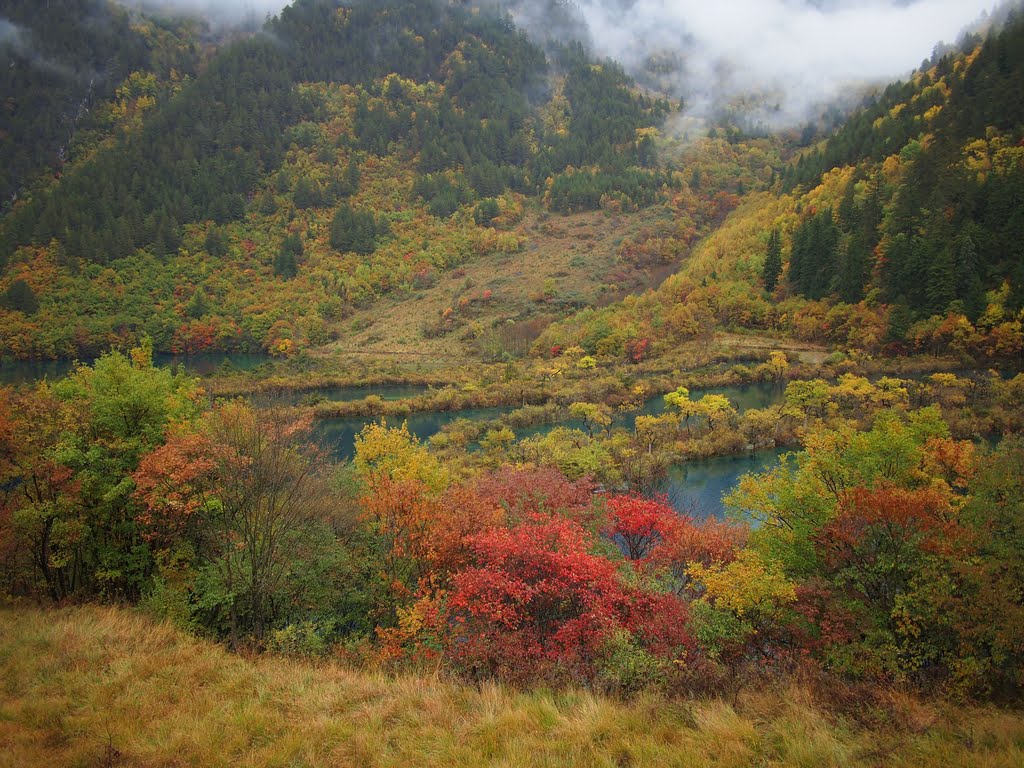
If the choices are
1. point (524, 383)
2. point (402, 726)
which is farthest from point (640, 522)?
point (524, 383)

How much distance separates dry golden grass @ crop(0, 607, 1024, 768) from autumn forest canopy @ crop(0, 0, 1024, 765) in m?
0.22

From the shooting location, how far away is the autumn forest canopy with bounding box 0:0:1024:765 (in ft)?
39.2

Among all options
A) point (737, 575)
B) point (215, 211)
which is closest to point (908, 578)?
point (737, 575)

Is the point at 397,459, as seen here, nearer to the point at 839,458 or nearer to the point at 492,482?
the point at 492,482

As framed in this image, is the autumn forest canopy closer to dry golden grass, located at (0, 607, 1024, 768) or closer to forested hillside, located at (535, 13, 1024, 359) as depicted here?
dry golden grass, located at (0, 607, 1024, 768)

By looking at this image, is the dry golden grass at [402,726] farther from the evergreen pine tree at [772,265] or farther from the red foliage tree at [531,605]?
the evergreen pine tree at [772,265]

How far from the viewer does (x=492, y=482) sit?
23031 millimetres

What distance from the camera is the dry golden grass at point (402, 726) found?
5.97m

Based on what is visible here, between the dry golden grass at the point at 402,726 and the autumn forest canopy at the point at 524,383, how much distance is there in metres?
0.22

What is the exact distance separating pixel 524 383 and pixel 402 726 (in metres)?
63.0

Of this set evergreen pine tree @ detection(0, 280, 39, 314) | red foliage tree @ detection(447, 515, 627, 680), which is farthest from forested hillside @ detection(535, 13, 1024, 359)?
evergreen pine tree @ detection(0, 280, 39, 314)

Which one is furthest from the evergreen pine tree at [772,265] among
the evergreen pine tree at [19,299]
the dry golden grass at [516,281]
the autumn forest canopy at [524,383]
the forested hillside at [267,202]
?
the evergreen pine tree at [19,299]

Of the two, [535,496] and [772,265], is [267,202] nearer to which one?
[772,265]

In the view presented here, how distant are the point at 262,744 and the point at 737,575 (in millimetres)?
12317
